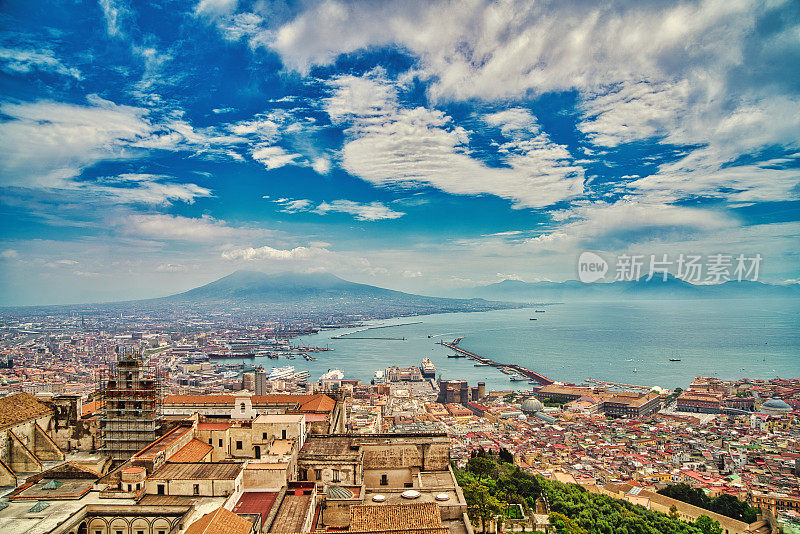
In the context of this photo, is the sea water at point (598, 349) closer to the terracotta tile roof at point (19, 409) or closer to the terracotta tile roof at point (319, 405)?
the terracotta tile roof at point (319, 405)

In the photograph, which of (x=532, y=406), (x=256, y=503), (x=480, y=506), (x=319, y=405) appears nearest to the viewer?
(x=256, y=503)

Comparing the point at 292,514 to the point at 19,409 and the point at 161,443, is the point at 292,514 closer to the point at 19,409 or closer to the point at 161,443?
the point at 161,443

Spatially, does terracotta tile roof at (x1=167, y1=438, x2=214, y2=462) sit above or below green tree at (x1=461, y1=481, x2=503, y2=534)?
above

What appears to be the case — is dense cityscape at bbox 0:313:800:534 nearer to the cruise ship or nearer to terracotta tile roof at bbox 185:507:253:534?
terracotta tile roof at bbox 185:507:253:534

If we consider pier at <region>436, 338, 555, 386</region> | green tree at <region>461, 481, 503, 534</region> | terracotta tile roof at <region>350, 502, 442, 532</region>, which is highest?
terracotta tile roof at <region>350, 502, 442, 532</region>

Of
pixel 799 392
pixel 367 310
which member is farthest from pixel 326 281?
pixel 799 392

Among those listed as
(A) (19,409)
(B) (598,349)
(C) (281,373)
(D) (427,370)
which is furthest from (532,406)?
(B) (598,349)

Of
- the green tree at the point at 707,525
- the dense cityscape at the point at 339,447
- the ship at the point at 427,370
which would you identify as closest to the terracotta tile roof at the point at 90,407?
the dense cityscape at the point at 339,447

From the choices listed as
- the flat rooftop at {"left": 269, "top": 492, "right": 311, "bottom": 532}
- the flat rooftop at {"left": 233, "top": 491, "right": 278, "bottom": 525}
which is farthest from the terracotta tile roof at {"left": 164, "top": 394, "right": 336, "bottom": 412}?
the flat rooftop at {"left": 269, "top": 492, "right": 311, "bottom": 532}
